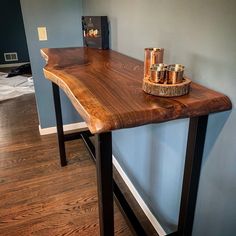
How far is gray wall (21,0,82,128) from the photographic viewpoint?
2287mm

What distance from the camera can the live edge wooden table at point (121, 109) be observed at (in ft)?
2.35

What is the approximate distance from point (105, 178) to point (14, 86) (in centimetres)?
404

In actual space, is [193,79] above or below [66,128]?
above

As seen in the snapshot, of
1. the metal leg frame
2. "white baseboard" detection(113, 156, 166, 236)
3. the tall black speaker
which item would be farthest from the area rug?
the metal leg frame

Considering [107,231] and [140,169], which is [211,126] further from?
[140,169]

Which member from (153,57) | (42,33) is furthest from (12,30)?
(153,57)

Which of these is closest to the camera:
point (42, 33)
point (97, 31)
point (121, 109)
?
point (121, 109)

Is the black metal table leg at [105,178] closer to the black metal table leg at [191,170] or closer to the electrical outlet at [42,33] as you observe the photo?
the black metal table leg at [191,170]

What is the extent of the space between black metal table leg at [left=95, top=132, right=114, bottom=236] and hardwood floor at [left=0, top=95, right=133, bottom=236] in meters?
0.69

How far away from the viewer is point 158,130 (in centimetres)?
135

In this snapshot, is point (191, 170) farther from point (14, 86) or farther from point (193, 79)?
point (14, 86)

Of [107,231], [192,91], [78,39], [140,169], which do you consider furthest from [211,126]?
[78,39]

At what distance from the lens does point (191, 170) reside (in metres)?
0.99

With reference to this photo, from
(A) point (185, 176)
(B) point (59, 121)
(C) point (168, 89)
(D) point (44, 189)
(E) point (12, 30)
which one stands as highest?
(C) point (168, 89)
